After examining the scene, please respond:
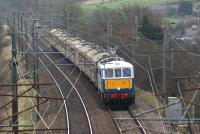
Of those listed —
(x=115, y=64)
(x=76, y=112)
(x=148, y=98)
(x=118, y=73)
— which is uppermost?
(x=115, y=64)

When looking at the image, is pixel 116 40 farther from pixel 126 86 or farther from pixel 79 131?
pixel 79 131

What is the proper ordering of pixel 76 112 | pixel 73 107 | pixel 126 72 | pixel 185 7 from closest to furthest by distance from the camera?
pixel 126 72
pixel 76 112
pixel 73 107
pixel 185 7

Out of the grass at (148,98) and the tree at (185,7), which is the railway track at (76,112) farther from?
the tree at (185,7)

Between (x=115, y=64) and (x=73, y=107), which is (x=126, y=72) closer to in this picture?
(x=115, y=64)

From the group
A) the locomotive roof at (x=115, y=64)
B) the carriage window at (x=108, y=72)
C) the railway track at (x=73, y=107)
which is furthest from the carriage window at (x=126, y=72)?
the railway track at (x=73, y=107)

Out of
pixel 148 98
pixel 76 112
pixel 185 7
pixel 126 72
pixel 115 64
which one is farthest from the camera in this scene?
pixel 185 7

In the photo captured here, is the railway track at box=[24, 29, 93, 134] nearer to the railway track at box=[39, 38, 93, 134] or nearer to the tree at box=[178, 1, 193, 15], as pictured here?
the railway track at box=[39, 38, 93, 134]

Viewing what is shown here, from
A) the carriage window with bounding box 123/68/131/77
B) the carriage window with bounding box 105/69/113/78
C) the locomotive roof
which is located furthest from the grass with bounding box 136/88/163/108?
the carriage window with bounding box 105/69/113/78

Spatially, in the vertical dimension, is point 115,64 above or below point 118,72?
above

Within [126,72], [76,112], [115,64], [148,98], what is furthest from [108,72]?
[148,98]

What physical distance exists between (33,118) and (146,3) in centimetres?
2748

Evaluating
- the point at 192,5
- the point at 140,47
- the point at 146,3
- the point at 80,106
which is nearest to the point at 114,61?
the point at 80,106

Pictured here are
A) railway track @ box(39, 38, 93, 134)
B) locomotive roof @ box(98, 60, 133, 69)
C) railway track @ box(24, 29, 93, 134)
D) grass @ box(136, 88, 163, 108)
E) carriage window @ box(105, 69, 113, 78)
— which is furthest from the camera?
grass @ box(136, 88, 163, 108)

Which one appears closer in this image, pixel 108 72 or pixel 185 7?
pixel 108 72
